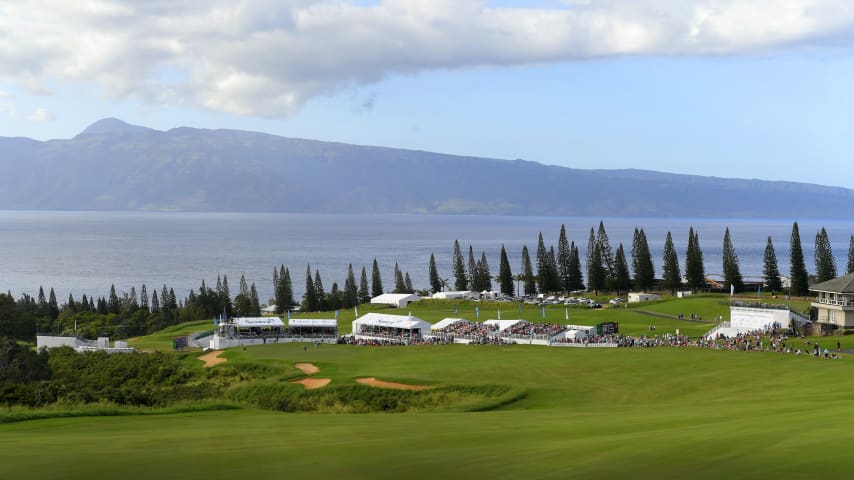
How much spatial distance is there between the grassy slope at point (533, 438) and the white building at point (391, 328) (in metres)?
27.6

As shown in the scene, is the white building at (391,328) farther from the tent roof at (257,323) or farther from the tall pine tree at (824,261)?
the tall pine tree at (824,261)

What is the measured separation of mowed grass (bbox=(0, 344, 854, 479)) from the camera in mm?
15477

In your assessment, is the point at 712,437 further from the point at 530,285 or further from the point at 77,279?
the point at 77,279

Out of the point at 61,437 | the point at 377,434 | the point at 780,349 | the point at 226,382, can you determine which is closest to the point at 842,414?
the point at 377,434

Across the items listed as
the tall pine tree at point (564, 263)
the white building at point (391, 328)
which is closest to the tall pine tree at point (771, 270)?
the tall pine tree at point (564, 263)

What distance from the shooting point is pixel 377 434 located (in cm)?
2216

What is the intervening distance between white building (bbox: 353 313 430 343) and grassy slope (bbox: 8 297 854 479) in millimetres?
27574

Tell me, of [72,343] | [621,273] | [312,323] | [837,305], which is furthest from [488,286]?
[837,305]

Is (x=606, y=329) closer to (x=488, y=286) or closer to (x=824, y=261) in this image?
(x=824, y=261)

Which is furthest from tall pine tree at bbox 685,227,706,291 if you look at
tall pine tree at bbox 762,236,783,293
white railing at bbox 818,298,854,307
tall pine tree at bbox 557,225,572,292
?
white railing at bbox 818,298,854,307

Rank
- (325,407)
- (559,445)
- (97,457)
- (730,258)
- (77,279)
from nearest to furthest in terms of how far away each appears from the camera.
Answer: (97,457) < (559,445) < (325,407) < (730,258) < (77,279)

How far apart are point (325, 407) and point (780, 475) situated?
28.3 meters

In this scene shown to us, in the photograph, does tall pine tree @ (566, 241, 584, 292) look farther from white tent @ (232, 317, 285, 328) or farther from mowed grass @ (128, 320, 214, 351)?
white tent @ (232, 317, 285, 328)

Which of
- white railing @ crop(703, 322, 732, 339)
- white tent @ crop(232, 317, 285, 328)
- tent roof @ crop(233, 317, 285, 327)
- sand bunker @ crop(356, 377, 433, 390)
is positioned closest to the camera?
sand bunker @ crop(356, 377, 433, 390)
